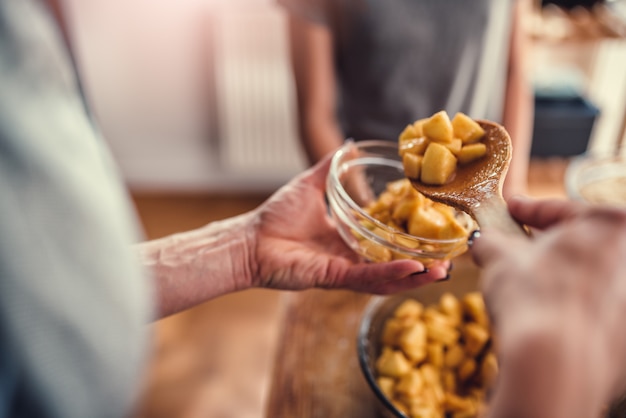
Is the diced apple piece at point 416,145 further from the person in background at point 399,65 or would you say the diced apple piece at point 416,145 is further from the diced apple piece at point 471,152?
the person in background at point 399,65

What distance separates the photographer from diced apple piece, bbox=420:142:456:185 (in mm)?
671

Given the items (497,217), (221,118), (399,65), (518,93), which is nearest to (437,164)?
(497,217)

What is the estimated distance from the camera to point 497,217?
1.76 ft

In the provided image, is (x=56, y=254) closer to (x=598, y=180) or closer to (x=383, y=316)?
(x=383, y=316)

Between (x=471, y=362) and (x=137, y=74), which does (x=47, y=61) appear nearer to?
(x=471, y=362)

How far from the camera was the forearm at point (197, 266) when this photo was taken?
30.7 inches

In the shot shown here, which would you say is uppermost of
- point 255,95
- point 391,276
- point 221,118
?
point 391,276

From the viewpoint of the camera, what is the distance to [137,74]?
7.67ft

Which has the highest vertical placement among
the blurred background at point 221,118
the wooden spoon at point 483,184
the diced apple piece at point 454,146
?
the diced apple piece at point 454,146

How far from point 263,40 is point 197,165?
702 millimetres

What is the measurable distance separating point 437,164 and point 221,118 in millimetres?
1833

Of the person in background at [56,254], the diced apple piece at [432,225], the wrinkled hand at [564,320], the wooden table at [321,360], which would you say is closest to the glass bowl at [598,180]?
the wooden table at [321,360]

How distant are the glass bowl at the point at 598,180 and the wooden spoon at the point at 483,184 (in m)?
0.55

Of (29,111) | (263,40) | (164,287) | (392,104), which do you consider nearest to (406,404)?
(164,287)
